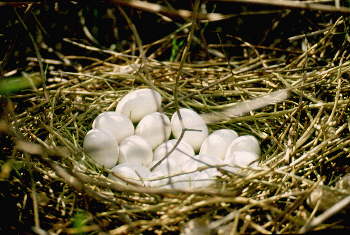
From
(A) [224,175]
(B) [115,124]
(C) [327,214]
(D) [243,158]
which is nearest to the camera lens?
(C) [327,214]

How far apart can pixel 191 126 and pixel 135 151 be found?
0.21 m

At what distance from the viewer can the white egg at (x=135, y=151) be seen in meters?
1.28

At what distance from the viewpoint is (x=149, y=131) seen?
53.2 inches

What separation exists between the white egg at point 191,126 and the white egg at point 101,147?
232 mm

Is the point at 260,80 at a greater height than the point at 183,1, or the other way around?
the point at 183,1

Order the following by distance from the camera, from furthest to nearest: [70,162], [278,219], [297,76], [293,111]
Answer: [297,76], [293,111], [70,162], [278,219]

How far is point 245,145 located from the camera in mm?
1261

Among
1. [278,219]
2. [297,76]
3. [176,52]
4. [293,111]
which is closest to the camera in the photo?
[278,219]

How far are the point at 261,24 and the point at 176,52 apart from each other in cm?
42

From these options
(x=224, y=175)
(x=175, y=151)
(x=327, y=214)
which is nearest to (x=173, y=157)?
(x=175, y=151)

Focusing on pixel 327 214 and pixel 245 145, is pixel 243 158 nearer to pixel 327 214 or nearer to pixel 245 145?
pixel 245 145

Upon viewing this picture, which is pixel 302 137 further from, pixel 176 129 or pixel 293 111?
pixel 176 129

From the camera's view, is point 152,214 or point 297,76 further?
point 297,76

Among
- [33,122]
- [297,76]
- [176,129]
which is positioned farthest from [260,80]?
[33,122]
